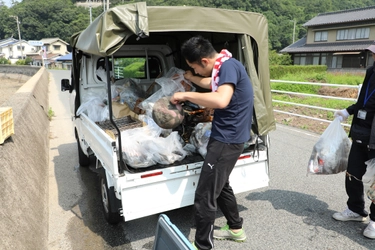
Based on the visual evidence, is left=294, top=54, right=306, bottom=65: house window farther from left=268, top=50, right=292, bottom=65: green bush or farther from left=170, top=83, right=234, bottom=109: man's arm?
left=170, top=83, right=234, bottom=109: man's arm

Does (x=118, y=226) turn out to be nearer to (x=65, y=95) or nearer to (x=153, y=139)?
(x=153, y=139)

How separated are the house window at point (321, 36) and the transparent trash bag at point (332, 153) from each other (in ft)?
126

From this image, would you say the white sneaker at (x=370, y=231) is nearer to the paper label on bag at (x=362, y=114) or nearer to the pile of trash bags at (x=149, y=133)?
the paper label on bag at (x=362, y=114)

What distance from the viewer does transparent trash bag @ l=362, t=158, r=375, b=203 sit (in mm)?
2949

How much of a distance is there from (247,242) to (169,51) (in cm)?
350

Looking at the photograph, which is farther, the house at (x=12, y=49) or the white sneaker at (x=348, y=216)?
the house at (x=12, y=49)

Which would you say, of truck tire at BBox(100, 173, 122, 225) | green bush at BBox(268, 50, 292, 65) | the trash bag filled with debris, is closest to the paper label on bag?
the trash bag filled with debris

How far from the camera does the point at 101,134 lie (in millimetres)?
3260

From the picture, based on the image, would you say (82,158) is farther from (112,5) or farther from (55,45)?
(55,45)

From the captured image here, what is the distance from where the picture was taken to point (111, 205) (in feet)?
10.8

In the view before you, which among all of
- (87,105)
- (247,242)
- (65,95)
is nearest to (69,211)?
(87,105)

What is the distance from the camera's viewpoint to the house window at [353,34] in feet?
109

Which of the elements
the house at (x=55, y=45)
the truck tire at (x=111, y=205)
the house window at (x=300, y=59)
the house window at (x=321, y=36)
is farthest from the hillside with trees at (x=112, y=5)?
the truck tire at (x=111, y=205)

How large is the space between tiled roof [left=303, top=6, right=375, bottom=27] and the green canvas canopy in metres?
35.0
